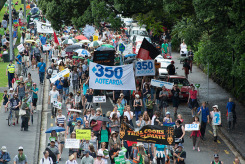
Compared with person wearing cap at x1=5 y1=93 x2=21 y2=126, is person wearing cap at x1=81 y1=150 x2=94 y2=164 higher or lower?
lower

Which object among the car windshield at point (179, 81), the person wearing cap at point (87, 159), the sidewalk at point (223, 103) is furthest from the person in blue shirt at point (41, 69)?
the person wearing cap at point (87, 159)

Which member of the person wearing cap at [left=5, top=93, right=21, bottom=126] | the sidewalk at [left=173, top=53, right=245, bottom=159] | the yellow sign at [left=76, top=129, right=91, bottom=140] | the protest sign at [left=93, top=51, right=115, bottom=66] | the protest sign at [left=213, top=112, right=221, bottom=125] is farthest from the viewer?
the protest sign at [left=93, top=51, right=115, bottom=66]

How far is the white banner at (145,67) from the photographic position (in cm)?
2708

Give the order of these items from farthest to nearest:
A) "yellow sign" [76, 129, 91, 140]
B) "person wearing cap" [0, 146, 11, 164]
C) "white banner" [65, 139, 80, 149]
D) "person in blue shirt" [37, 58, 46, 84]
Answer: "person in blue shirt" [37, 58, 46, 84] < "yellow sign" [76, 129, 91, 140] < "white banner" [65, 139, 80, 149] < "person wearing cap" [0, 146, 11, 164]

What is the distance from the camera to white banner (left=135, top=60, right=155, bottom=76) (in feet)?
88.8

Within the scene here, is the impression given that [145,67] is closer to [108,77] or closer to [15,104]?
[108,77]

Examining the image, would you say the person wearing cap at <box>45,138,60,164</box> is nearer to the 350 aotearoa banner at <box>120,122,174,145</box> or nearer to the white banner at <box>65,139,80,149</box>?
the white banner at <box>65,139,80,149</box>

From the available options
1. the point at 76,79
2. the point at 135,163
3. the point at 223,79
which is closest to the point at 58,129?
the point at 135,163

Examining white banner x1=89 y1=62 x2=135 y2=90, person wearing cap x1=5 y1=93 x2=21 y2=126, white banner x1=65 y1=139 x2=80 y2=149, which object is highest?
white banner x1=89 y1=62 x2=135 y2=90

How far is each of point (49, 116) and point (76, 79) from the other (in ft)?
A: 11.1

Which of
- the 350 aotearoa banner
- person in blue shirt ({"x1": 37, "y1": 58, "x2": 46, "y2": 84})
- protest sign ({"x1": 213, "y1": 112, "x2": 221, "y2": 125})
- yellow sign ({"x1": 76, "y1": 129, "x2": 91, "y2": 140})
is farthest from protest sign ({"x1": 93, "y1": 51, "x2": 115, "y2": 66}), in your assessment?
the 350 aotearoa banner

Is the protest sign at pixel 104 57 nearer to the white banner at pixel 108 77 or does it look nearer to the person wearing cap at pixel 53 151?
the white banner at pixel 108 77

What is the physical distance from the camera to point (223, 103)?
30.3m

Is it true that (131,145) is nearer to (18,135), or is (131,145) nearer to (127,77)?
(127,77)
